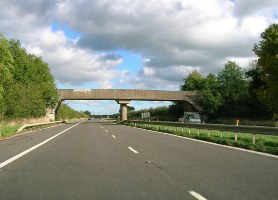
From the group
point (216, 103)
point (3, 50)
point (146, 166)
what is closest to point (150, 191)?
point (146, 166)

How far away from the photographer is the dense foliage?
140 feet

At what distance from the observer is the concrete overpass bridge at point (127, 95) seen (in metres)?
87.9

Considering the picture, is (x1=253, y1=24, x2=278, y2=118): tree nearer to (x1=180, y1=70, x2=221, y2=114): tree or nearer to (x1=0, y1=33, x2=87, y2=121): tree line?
(x1=180, y1=70, x2=221, y2=114): tree

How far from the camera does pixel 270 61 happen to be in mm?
56125

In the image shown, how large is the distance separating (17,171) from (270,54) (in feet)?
169

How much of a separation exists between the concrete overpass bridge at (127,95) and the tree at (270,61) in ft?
93.6

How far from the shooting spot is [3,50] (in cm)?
4122

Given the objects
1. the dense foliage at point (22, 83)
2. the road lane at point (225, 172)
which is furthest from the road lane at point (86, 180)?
the dense foliage at point (22, 83)

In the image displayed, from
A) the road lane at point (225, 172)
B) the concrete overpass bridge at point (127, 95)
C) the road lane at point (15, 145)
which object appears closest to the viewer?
the road lane at point (225, 172)

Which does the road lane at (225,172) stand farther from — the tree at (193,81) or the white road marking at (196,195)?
the tree at (193,81)

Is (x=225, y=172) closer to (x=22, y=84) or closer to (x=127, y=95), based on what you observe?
(x=22, y=84)

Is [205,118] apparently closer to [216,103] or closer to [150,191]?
[216,103]

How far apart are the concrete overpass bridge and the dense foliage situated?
5115 millimetres

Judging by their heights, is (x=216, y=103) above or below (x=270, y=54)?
below
